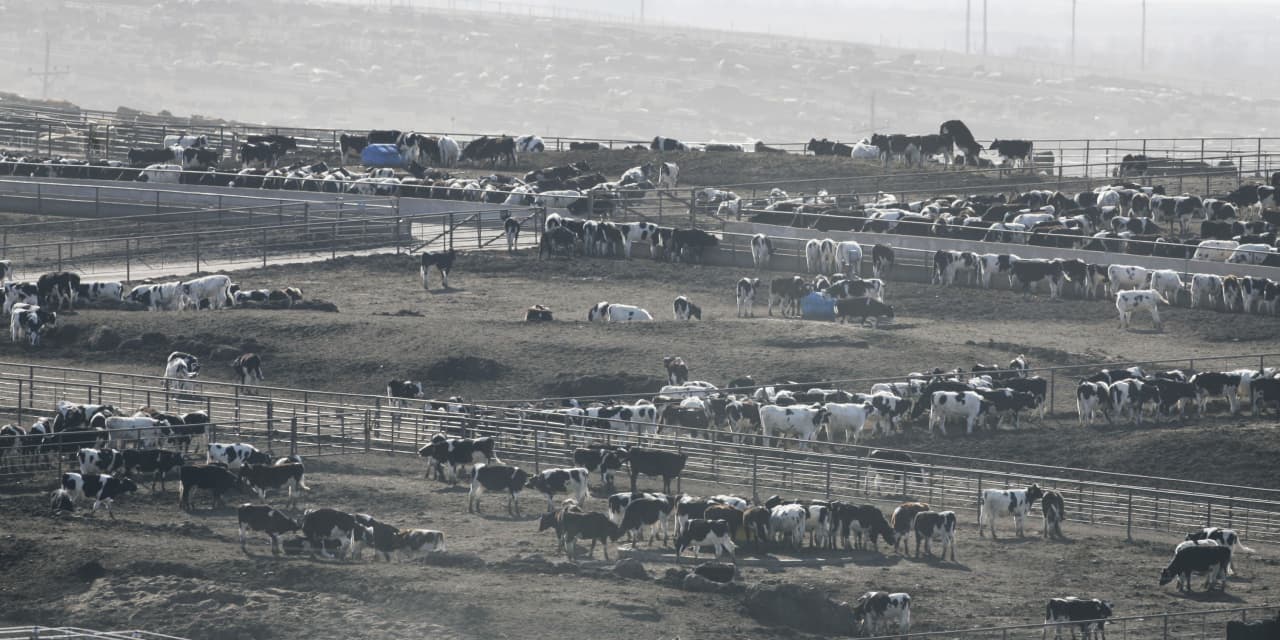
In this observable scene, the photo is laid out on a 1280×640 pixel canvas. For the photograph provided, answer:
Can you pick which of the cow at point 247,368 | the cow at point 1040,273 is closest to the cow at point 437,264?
the cow at point 247,368

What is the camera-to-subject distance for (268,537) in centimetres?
3162

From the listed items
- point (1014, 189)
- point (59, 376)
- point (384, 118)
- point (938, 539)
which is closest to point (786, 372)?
point (938, 539)

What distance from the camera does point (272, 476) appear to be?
33844 millimetres

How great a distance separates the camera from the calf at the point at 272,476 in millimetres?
33750

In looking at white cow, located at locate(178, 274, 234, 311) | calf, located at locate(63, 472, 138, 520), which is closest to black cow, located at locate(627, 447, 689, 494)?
calf, located at locate(63, 472, 138, 520)

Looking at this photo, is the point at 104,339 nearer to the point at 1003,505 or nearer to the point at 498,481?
the point at 498,481

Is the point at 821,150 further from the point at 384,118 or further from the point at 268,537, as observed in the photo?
the point at 384,118

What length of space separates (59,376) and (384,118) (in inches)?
5568

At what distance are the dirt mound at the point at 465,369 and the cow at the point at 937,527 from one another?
47.0 ft

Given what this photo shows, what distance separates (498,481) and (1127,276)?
23.2m

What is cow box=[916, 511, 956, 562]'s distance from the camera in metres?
31.6

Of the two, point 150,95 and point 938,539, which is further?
point 150,95

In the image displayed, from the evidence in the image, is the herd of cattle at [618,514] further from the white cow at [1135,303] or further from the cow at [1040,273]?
the cow at [1040,273]

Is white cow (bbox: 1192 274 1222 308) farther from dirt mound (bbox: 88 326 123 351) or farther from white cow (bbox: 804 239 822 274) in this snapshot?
dirt mound (bbox: 88 326 123 351)
